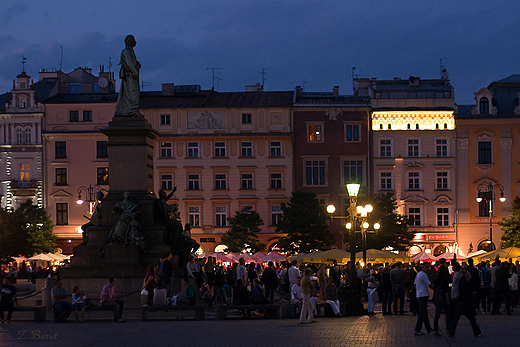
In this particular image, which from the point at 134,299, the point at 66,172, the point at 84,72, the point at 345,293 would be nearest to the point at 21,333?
the point at 134,299

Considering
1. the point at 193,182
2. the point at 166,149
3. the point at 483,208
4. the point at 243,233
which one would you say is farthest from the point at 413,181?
the point at 166,149

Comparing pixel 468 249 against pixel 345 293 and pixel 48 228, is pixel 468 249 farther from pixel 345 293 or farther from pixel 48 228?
pixel 345 293

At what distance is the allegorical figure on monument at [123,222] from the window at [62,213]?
141 ft

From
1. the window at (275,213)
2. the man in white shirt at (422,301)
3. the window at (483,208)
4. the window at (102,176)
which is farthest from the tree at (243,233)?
the man in white shirt at (422,301)

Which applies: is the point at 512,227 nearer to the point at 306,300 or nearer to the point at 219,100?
the point at 219,100

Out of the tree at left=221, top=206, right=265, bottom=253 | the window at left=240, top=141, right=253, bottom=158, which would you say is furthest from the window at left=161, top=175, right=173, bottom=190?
the tree at left=221, top=206, right=265, bottom=253

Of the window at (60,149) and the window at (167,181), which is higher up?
the window at (60,149)

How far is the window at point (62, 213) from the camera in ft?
215

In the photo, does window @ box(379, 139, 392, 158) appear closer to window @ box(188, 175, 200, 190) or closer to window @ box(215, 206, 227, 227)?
window @ box(215, 206, 227, 227)

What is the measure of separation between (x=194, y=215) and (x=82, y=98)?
12.8 metres

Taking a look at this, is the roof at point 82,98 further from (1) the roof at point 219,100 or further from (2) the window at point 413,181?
(2) the window at point 413,181

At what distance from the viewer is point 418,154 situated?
64.9 meters

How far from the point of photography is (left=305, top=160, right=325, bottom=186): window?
6562cm

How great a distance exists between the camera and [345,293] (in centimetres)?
2392
